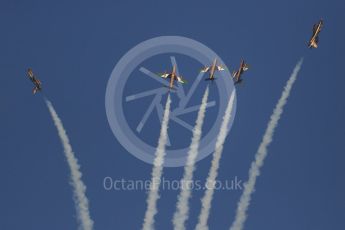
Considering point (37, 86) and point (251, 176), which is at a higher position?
point (37, 86)

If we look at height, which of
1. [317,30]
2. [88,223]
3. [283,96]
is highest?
[317,30]

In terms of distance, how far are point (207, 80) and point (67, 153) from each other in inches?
1007

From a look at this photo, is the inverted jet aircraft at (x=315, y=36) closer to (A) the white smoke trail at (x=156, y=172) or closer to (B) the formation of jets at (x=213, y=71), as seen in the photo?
(B) the formation of jets at (x=213, y=71)

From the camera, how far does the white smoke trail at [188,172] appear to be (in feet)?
331

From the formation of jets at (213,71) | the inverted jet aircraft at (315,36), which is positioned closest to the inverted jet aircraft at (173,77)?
the formation of jets at (213,71)

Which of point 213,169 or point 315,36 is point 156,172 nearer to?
point 213,169

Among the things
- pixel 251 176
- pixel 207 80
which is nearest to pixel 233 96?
pixel 207 80

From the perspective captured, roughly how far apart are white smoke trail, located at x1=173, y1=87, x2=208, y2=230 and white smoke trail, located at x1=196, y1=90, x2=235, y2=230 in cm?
266

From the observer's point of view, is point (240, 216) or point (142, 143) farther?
point (142, 143)

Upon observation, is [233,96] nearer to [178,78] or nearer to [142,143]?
[178,78]

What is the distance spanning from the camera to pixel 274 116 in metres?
106

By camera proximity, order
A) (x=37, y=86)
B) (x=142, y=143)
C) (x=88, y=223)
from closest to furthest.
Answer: (x=88, y=223) < (x=37, y=86) < (x=142, y=143)

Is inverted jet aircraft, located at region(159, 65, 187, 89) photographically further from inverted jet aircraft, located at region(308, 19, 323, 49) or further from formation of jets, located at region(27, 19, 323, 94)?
inverted jet aircraft, located at region(308, 19, 323, 49)

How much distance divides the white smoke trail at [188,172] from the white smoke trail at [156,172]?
3786 millimetres
